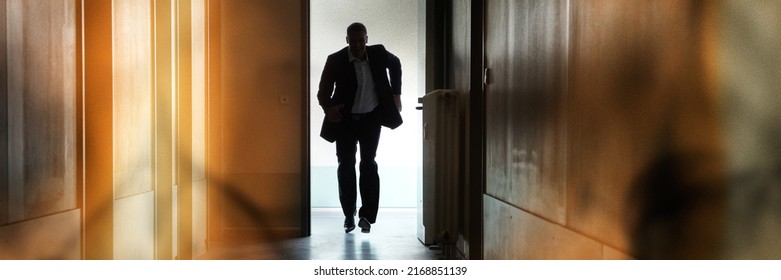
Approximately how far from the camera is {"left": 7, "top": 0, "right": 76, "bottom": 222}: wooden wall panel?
136 cm

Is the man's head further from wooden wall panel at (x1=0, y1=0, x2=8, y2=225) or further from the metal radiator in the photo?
wooden wall panel at (x1=0, y1=0, x2=8, y2=225)

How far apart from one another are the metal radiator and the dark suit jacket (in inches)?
29.7

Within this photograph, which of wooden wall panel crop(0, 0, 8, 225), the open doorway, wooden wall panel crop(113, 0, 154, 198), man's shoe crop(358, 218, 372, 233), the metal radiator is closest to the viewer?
wooden wall panel crop(0, 0, 8, 225)

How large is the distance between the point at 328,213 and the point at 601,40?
12.0ft

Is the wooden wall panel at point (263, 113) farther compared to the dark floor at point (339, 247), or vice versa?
the wooden wall panel at point (263, 113)

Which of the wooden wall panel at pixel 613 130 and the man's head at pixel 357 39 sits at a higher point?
the man's head at pixel 357 39

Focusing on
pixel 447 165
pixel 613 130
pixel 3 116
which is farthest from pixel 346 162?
pixel 613 130

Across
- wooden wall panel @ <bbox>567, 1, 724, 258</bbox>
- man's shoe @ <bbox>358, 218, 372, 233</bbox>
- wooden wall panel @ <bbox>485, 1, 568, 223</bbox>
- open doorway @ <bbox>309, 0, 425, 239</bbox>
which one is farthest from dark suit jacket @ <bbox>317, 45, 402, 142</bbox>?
wooden wall panel @ <bbox>567, 1, 724, 258</bbox>

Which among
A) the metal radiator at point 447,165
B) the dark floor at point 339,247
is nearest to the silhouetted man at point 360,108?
the dark floor at point 339,247

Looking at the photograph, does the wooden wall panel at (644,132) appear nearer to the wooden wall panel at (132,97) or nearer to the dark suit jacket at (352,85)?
the wooden wall panel at (132,97)

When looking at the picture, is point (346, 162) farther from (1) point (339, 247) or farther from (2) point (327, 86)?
(1) point (339, 247)

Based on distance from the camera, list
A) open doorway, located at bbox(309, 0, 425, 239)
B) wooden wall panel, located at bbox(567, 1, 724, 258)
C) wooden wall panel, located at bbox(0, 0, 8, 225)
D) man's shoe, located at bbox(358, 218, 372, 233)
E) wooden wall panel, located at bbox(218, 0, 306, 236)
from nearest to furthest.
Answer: wooden wall panel, located at bbox(567, 1, 724, 258) → wooden wall panel, located at bbox(0, 0, 8, 225) → man's shoe, located at bbox(358, 218, 372, 233) → wooden wall panel, located at bbox(218, 0, 306, 236) → open doorway, located at bbox(309, 0, 425, 239)

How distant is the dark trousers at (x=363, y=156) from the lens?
11.5ft
